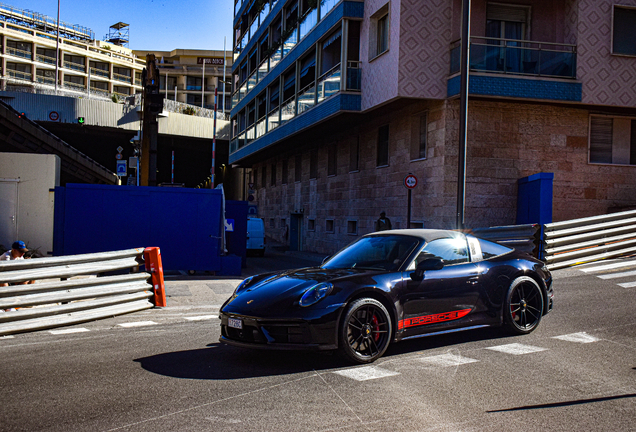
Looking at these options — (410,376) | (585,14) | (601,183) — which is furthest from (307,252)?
(410,376)

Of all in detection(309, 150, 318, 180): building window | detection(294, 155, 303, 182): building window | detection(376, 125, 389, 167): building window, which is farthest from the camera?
detection(294, 155, 303, 182): building window

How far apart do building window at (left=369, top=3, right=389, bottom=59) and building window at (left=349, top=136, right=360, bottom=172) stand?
4.68 metres

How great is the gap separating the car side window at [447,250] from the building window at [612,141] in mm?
13968

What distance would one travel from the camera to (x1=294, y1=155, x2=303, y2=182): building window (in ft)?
106

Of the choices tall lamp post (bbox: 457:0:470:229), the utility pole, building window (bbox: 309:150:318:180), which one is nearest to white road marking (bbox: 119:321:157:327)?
tall lamp post (bbox: 457:0:470:229)

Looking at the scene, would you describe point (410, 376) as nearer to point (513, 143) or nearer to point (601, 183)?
point (513, 143)

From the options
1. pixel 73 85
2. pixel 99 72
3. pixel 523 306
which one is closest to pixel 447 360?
pixel 523 306

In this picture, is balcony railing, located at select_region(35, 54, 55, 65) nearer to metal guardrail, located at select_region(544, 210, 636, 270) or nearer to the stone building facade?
the stone building facade

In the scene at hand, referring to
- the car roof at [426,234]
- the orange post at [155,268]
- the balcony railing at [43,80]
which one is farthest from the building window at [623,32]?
the balcony railing at [43,80]

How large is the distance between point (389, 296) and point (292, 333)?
106 centimetres

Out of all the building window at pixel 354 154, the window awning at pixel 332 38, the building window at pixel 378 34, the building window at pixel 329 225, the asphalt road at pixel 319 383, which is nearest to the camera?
the asphalt road at pixel 319 383

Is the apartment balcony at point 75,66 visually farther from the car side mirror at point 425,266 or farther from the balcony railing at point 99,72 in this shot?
the car side mirror at point 425,266

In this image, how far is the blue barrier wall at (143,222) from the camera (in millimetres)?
14836

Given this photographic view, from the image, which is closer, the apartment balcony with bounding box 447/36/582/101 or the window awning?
the apartment balcony with bounding box 447/36/582/101
